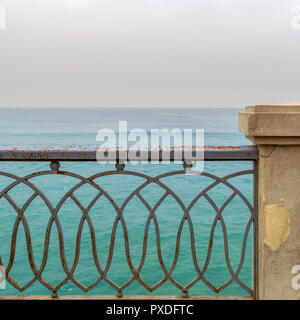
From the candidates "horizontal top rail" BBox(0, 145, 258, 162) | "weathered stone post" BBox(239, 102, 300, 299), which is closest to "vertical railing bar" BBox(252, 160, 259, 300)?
"weathered stone post" BBox(239, 102, 300, 299)

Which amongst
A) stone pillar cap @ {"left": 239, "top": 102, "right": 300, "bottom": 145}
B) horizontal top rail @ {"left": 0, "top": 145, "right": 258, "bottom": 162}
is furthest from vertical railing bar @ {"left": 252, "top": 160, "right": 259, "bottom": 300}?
stone pillar cap @ {"left": 239, "top": 102, "right": 300, "bottom": 145}

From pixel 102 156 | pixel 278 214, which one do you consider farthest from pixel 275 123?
pixel 102 156

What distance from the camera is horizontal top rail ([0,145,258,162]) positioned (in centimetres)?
191

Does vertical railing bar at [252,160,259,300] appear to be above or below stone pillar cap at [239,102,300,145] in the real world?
below

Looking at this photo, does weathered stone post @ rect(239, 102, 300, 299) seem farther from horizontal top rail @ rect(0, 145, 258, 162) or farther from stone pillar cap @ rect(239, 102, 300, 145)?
horizontal top rail @ rect(0, 145, 258, 162)

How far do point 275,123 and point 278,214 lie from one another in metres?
0.61

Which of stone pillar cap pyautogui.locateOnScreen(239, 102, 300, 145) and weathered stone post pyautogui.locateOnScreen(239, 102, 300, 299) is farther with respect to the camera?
weathered stone post pyautogui.locateOnScreen(239, 102, 300, 299)

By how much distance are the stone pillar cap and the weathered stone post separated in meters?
0.01

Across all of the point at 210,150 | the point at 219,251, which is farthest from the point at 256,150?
the point at 219,251

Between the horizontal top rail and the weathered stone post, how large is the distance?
0.39ft

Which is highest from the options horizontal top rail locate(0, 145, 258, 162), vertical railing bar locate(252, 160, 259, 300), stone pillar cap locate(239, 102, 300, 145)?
stone pillar cap locate(239, 102, 300, 145)

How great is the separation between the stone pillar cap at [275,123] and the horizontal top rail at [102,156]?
0.16 meters

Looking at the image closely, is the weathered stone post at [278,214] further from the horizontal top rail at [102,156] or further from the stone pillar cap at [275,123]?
the horizontal top rail at [102,156]
